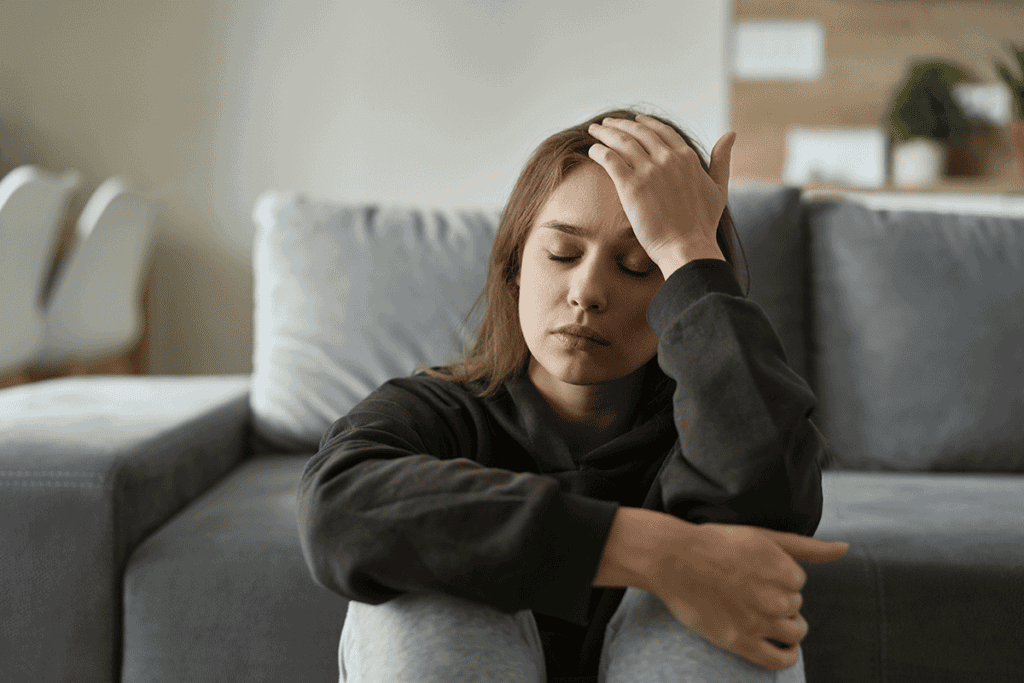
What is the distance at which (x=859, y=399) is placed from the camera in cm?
133

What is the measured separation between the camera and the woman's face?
0.72m

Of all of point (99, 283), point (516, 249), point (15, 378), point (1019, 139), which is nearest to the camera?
point (516, 249)

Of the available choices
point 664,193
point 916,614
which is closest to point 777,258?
point 916,614

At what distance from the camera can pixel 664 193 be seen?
0.68 meters

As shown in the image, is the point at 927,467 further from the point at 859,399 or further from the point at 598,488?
the point at 598,488

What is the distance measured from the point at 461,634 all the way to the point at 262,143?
277 cm

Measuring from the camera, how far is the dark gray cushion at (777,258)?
4.47ft

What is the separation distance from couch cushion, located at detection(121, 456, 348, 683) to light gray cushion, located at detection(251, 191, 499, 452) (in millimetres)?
404

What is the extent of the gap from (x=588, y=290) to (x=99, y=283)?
2197 millimetres

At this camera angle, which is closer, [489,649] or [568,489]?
[489,649]

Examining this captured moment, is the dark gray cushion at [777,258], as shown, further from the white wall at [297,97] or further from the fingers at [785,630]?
the white wall at [297,97]

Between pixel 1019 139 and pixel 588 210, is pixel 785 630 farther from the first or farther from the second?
pixel 1019 139

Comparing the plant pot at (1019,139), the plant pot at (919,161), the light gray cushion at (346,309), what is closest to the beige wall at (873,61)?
the plant pot at (919,161)

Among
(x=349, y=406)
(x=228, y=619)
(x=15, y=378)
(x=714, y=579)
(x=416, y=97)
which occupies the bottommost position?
(x=15, y=378)
